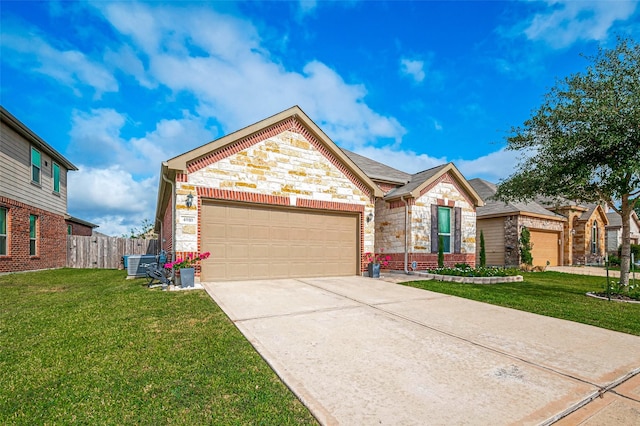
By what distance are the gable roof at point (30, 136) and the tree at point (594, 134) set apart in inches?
724

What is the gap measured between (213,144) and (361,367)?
8.04 meters

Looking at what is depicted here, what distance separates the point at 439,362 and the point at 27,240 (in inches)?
684

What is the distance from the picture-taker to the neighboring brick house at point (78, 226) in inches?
796

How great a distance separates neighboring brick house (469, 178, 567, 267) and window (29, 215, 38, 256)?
22529 mm

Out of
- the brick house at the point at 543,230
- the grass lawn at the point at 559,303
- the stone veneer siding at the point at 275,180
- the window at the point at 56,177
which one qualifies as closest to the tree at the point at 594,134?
the grass lawn at the point at 559,303

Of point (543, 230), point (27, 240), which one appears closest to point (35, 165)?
point (27, 240)

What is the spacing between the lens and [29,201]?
14500 mm

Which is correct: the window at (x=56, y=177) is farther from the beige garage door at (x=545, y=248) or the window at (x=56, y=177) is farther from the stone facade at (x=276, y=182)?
the beige garage door at (x=545, y=248)

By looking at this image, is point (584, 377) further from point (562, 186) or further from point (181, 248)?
point (181, 248)

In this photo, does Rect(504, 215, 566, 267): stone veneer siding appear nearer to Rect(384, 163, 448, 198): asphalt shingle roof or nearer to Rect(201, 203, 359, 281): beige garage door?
Rect(384, 163, 448, 198): asphalt shingle roof

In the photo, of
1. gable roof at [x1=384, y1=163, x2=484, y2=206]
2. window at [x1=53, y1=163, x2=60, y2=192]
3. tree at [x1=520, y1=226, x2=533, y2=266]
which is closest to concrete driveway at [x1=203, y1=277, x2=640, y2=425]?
gable roof at [x1=384, y1=163, x2=484, y2=206]

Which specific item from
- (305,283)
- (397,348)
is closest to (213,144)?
(305,283)

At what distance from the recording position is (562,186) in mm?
9805

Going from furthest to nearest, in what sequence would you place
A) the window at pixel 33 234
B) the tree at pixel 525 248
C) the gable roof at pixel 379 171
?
the tree at pixel 525 248 → the gable roof at pixel 379 171 → the window at pixel 33 234
